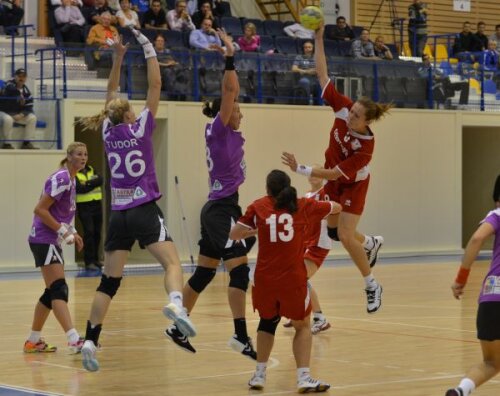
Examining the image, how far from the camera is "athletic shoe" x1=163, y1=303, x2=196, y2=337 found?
27.7 ft

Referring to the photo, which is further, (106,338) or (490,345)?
(106,338)

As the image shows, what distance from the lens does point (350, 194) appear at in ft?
35.8

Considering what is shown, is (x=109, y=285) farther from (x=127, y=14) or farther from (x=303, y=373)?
(x=127, y=14)

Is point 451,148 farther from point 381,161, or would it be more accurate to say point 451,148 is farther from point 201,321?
point 201,321

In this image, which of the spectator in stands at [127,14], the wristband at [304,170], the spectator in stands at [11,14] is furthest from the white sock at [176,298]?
the spectator in stands at [11,14]

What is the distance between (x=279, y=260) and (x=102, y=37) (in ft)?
47.2

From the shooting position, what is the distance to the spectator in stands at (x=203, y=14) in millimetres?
23922

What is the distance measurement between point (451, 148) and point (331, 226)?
14.3 meters

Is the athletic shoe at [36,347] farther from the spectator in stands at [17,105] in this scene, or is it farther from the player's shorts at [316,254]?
the spectator in stands at [17,105]

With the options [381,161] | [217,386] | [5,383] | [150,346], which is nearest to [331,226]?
[150,346]

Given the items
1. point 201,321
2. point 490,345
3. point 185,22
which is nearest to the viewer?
point 490,345

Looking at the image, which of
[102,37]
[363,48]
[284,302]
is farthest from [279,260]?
[363,48]

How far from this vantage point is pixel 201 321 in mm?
12656

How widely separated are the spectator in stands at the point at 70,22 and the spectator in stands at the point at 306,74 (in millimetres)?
4432
